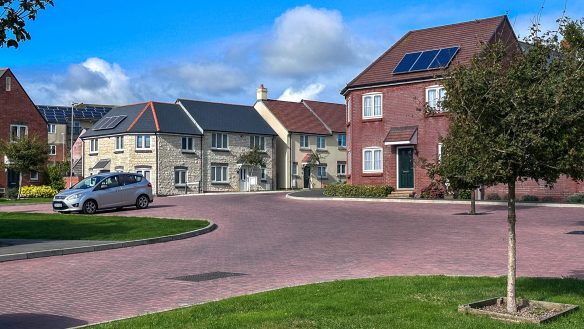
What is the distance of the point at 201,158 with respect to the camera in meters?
58.7

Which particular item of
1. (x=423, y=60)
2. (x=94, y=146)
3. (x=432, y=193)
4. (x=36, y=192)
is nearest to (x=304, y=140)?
(x=94, y=146)

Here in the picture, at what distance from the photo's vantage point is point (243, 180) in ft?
203

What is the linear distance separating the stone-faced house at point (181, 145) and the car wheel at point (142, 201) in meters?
23.8

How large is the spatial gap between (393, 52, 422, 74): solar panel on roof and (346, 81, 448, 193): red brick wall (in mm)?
986

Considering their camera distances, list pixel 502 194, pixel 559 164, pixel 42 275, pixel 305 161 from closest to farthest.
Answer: pixel 559 164, pixel 42 275, pixel 502 194, pixel 305 161

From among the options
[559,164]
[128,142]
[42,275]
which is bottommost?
[42,275]

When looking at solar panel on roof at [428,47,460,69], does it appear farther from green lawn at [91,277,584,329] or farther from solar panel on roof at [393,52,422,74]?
green lawn at [91,277,584,329]

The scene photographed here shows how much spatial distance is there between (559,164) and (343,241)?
10275 millimetres

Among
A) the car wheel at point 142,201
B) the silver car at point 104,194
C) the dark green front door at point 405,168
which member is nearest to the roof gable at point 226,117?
the dark green front door at point 405,168

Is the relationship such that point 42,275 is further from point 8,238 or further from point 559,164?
point 559,164

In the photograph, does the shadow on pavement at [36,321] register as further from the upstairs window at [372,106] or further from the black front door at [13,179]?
the black front door at [13,179]

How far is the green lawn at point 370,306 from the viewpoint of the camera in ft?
24.0

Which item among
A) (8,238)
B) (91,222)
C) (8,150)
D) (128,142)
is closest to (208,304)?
(8,238)

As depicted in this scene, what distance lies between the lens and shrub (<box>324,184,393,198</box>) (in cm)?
3562
